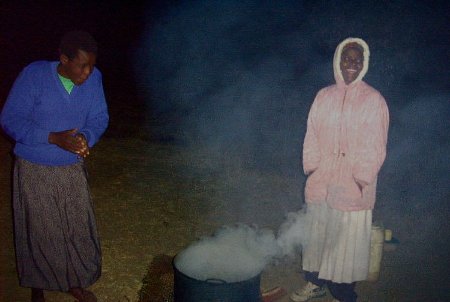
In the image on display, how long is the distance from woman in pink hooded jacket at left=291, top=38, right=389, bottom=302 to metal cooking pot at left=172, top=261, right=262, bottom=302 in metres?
1.09

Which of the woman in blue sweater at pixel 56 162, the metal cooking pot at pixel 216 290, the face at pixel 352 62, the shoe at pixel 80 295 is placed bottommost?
the shoe at pixel 80 295

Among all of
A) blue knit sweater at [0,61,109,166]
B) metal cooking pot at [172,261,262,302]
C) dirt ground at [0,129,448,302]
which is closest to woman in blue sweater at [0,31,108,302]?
blue knit sweater at [0,61,109,166]

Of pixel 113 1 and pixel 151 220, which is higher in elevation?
pixel 113 1

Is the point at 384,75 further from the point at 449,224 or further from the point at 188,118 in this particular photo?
the point at 449,224

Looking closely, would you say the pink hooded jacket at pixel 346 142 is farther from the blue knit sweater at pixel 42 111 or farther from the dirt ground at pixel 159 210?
the blue knit sweater at pixel 42 111

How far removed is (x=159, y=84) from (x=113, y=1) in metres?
Answer: 25.4

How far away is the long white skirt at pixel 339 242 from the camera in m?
3.84

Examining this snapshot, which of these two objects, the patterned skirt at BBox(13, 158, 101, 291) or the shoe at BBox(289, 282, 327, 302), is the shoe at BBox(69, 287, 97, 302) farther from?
the shoe at BBox(289, 282, 327, 302)

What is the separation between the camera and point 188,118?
12.8 metres

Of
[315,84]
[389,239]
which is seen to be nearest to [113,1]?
[315,84]

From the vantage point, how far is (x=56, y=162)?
3.45 metres

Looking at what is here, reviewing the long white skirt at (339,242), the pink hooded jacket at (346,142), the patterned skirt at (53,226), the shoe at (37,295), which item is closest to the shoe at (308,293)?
the long white skirt at (339,242)

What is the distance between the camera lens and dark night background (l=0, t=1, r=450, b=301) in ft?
28.2

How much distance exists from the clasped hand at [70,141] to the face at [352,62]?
2.32 metres
